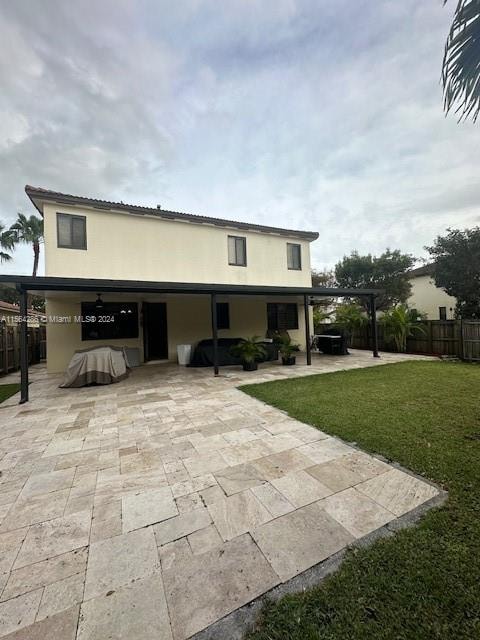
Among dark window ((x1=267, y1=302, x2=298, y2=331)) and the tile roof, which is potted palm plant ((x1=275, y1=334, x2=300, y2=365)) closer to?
dark window ((x1=267, y1=302, x2=298, y2=331))

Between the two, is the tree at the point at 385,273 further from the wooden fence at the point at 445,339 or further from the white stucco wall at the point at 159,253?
the white stucco wall at the point at 159,253

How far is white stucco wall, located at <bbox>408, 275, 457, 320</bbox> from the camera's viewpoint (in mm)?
18047

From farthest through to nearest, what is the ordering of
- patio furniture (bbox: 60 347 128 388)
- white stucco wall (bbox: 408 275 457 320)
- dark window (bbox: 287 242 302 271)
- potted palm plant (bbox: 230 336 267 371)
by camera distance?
white stucco wall (bbox: 408 275 457 320), dark window (bbox: 287 242 302 271), potted palm plant (bbox: 230 336 267 371), patio furniture (bbox: 60 347 128 388)

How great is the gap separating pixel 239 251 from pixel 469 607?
10768 mm

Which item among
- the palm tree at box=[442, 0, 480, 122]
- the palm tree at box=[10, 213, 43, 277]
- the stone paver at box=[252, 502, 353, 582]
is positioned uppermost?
the palm tree at box=[10, 213, 43, 277]

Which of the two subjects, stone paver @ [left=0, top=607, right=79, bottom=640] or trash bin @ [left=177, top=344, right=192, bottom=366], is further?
trash bin @ [left=177, top=344, right=192, bottom=366]

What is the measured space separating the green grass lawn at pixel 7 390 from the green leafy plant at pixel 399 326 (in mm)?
12682

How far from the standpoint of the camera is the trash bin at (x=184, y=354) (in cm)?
954

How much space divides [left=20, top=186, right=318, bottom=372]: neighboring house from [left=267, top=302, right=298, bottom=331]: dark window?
0.16 ft

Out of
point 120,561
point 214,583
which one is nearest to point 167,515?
point 120,561

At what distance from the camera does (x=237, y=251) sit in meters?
11.1

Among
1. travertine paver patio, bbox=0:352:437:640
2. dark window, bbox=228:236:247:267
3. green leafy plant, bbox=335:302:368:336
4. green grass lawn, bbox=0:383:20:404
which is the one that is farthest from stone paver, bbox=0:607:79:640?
green leafy plant, bbox=335:302:368:336

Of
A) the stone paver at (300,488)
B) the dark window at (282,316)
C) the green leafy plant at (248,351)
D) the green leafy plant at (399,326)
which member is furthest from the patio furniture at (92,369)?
the green leafy plant at (399,326)

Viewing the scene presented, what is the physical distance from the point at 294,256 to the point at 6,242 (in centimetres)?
1696
